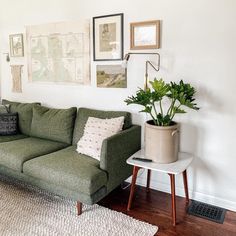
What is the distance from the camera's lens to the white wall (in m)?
2.23

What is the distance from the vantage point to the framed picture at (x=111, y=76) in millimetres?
2750

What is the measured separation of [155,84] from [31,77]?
6.51 feet

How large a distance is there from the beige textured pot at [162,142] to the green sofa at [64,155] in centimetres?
28

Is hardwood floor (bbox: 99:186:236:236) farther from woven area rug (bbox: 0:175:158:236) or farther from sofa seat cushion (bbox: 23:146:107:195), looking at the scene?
sofa seat cushion (bbox: 23:146:107:195)

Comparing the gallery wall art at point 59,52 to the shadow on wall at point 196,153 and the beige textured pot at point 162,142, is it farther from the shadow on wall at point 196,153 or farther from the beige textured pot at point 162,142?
the shadow on wall at point 196,153

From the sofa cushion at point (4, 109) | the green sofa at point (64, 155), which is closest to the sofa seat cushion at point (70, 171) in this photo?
the green sofa at point (64, 155)

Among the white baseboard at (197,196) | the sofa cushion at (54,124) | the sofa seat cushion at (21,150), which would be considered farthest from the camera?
the sofa cushion at (54,124)

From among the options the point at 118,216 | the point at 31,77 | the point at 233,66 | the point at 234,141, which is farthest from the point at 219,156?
the point at 31,77

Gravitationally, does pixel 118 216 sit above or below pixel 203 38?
below

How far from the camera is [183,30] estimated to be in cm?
237

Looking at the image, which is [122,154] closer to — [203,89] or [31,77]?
[203,89]

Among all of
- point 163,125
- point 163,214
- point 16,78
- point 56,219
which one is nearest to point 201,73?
point 163,125

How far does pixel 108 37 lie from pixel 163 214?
6.00ft

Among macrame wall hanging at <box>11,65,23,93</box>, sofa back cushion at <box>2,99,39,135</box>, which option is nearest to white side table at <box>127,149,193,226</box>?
sofa back cushion at <box>2,99,39,135</box>
